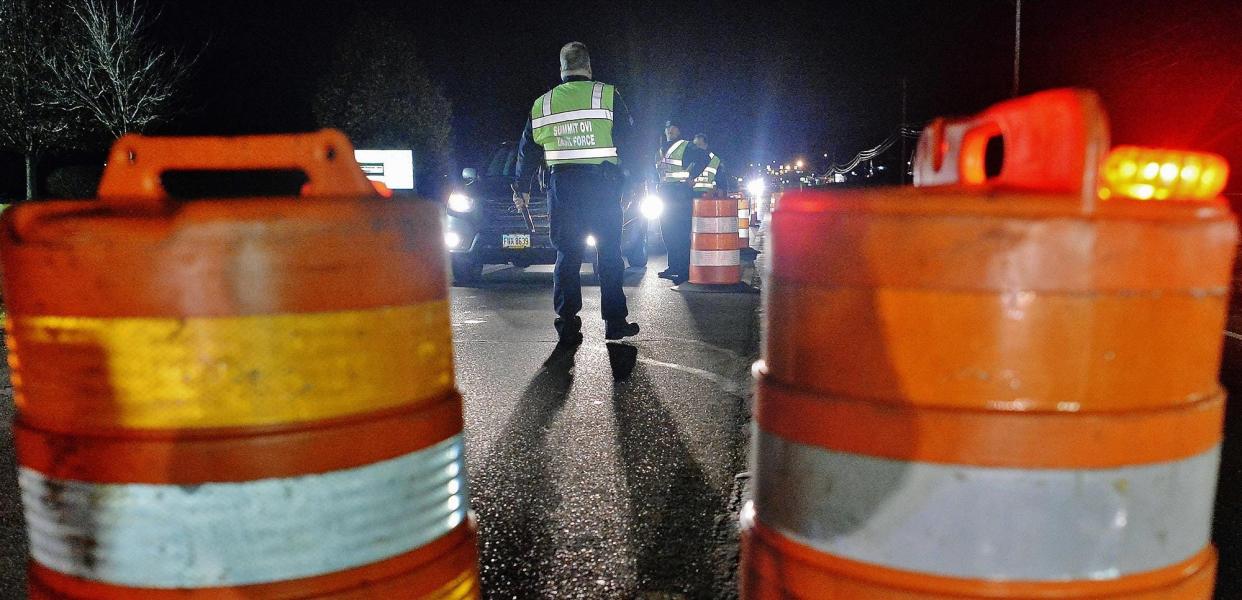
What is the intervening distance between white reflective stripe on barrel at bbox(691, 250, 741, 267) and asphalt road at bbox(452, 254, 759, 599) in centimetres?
251

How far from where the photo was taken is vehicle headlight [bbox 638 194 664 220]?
11142 millimetres

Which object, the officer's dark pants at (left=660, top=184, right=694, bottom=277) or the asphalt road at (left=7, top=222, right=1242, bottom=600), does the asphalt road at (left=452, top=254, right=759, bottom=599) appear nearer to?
the asphalt road at (left=7, top=222, right=1242, bottom=600)

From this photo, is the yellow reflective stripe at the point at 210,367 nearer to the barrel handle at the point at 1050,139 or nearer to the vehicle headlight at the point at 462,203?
the barrel handle at the point at 1050,139

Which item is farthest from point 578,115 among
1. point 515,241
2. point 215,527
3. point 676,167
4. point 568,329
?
point 676,167

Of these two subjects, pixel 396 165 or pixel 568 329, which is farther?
pixel 396 165

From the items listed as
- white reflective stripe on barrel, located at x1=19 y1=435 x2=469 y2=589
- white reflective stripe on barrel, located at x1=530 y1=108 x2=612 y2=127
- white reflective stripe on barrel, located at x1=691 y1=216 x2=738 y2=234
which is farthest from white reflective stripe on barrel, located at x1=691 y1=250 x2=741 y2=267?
white reflective stripe on barrel, located at x1=19 y1=435 x2=469 y2=589

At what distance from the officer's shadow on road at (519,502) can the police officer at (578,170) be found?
143 cm

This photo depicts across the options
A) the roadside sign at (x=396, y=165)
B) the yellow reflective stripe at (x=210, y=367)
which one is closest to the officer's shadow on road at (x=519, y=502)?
the yellow reflective stripe at (x=210, y=367)

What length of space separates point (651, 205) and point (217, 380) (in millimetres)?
10786

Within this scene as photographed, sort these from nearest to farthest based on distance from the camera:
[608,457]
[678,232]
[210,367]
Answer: [210,367] → [608,457] → [678,232]

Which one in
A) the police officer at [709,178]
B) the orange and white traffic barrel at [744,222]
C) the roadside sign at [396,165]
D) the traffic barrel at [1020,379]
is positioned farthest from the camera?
the roadside sign at [396,165]

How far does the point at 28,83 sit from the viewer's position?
26.5 metres

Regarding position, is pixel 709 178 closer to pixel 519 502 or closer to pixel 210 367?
pixel 519 502

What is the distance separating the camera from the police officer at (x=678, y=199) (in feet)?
34.7
